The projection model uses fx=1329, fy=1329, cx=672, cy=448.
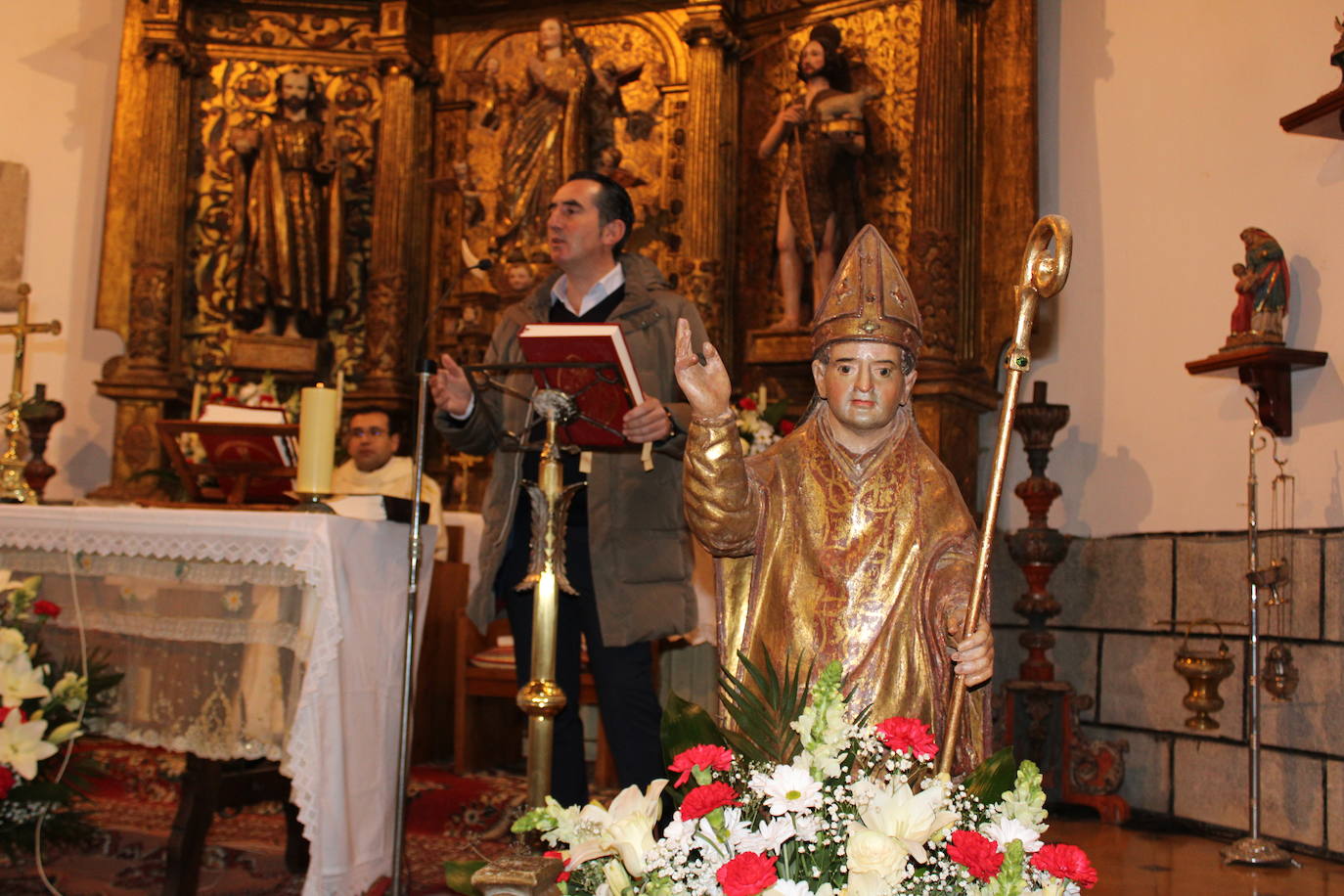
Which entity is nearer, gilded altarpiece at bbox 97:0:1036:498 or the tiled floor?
the tiled floor

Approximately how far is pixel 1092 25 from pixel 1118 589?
90.3 inches

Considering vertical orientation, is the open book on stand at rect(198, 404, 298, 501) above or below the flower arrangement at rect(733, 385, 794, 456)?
below

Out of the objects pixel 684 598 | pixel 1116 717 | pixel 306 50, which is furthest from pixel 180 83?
pixel 1116 717

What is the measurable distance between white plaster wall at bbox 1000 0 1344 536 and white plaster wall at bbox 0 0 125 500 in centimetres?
434

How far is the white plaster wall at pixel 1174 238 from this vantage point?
447 centimetres

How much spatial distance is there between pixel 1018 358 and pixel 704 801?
2.63ft

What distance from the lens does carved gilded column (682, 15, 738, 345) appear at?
596 cm

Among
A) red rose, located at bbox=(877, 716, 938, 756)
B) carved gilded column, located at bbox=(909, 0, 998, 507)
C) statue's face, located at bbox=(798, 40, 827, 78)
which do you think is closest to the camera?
red rose, located at bbox=(877, 716, 938, 756)

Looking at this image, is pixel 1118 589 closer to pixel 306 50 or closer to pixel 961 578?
pixel 961 578

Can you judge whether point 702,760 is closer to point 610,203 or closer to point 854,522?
point 854,522

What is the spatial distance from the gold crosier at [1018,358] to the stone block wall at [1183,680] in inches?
111

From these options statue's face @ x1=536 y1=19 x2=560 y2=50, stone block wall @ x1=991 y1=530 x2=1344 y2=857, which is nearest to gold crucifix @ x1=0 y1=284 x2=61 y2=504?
statue's face @ x1=536 y1=19 x2=560 y2=50

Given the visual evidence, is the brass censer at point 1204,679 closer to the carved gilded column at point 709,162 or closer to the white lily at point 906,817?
the carved gilded column at point 709,162

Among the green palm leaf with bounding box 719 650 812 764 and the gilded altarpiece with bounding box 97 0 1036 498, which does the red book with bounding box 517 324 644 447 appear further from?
the gilded altarpiece with bounding box 97 0 1036 498
